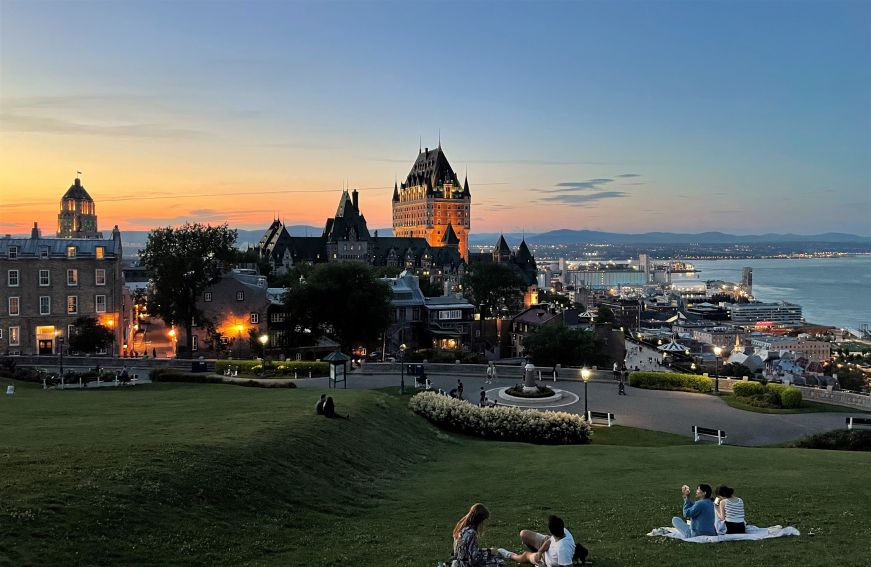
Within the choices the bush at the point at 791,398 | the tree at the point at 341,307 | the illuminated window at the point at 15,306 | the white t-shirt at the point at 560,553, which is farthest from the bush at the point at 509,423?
the illuminated window at the point at 15,306

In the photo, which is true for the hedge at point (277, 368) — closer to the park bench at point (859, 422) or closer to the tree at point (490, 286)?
the park bench at point (859, 422)

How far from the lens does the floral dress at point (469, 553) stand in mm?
9398

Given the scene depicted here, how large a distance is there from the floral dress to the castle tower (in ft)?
594

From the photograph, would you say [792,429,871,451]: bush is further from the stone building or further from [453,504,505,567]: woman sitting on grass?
the stone building

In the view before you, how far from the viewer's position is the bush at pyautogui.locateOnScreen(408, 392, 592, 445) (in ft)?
86.5

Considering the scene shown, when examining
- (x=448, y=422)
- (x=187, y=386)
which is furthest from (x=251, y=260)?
(x=448, y=422)

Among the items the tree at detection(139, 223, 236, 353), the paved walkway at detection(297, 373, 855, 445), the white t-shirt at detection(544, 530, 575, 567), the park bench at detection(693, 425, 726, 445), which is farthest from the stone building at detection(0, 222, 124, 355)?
the white t-shirt at detection(544, 530, 575, 567)

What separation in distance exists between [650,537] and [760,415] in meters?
24.3

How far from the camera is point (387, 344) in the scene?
7256 centimetres

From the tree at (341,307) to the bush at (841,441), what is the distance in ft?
132

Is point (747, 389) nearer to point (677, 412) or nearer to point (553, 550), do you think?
point (677, 412)

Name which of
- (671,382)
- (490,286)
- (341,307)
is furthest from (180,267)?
(490,286)

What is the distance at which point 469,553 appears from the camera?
941 centimetres

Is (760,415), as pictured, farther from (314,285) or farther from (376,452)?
(314,285)
